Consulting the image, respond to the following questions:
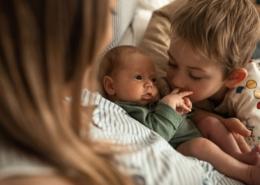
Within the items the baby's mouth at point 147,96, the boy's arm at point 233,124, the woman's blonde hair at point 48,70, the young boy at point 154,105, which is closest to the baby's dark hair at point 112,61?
the young boy at point 154,105

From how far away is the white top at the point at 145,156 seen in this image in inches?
36.7

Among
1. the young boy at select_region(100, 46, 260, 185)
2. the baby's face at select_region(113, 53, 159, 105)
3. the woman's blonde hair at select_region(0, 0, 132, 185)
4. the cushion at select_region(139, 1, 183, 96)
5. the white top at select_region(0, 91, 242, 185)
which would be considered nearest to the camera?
the woman's blonde hair at select_region(0, 0, 132, 185)

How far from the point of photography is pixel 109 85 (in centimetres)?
131

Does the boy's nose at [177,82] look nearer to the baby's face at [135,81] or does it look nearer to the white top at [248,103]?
the baby's face at [135,81]

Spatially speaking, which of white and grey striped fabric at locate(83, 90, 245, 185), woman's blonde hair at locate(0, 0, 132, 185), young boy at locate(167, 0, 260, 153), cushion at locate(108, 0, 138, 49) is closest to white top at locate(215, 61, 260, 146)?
young boy at locate(167, 0, 260, 153)

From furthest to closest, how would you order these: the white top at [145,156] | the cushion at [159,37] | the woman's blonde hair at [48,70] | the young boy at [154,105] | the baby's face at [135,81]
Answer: the cushion at [159,37] < the baby's face at [135,81] < the young boy at [154,105] < the white top at [145,156] < the woman's blonde hair at [48,70]

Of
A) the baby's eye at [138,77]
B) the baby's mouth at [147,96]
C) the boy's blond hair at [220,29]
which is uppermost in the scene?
the boy's blond hair at [220,29]

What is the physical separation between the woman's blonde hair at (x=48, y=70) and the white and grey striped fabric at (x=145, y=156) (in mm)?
219

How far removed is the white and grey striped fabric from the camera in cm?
93

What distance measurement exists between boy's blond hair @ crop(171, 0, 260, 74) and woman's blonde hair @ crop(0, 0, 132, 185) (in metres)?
0.64

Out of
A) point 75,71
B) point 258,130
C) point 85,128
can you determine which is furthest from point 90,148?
point 258,130

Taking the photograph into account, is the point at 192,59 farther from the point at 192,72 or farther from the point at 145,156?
the point at 145,156

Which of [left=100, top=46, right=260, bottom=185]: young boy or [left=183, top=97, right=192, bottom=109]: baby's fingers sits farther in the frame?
[left=183, top=97, right=192, bottom=109]: baby's fingers

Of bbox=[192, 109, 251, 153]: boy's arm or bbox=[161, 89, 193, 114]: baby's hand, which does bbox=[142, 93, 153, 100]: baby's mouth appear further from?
bbox=[192, 109, 251, 153]: boy's arm
